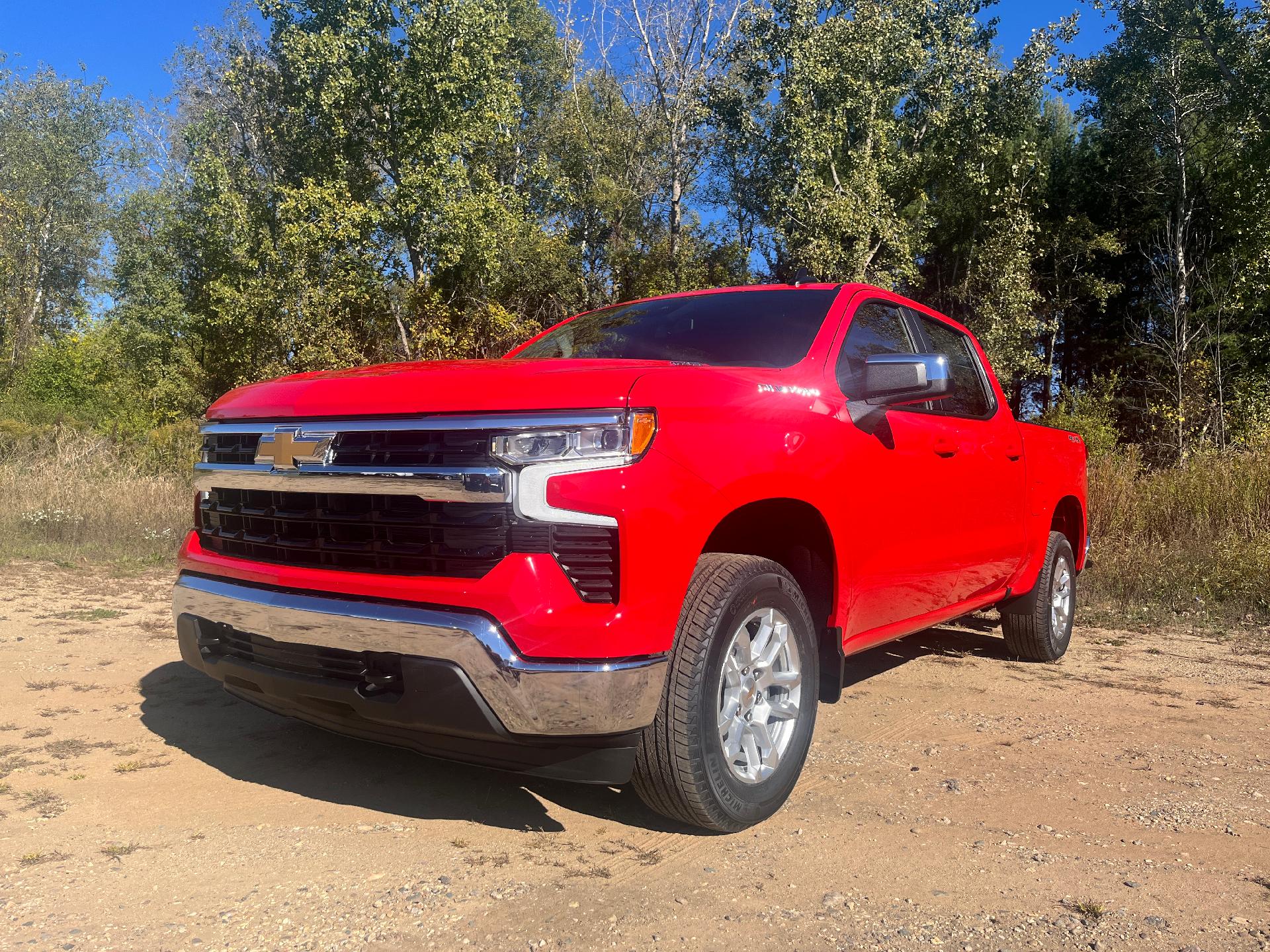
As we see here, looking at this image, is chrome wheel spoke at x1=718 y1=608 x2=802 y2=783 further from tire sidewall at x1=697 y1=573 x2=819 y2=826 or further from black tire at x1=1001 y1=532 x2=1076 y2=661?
black tire at x1=1001 y1=532 x2=1076 y2=661

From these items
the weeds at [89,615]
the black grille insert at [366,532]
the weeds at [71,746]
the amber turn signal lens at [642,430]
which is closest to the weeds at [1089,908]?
the amber turn signal lens at [642,430]

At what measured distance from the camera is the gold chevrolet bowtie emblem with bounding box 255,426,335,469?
2820mm

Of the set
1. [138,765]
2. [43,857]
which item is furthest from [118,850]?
[138,765]

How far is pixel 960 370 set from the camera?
4793 mm

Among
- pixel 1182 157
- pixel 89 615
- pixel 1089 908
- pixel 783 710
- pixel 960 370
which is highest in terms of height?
pixel 1182 157

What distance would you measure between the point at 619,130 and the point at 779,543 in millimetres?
32009

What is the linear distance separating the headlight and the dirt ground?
1187 millimetres

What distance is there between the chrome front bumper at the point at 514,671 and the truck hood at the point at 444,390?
1.90 ft

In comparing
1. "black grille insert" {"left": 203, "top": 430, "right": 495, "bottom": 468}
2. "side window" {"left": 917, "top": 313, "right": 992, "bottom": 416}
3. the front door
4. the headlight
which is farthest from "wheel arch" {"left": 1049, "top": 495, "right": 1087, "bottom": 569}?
"black grille insert" {"left": 203, "top": 430, "right": 495, "bottom": 468}

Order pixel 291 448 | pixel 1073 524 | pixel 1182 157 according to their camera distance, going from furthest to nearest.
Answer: pixel 1182 157 < pixel 1073 524 < pixel 291 448

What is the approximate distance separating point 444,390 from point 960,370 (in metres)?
3.07

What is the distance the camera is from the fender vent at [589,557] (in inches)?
97.3

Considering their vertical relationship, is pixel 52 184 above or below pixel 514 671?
above

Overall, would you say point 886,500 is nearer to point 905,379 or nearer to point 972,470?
point 905,379
